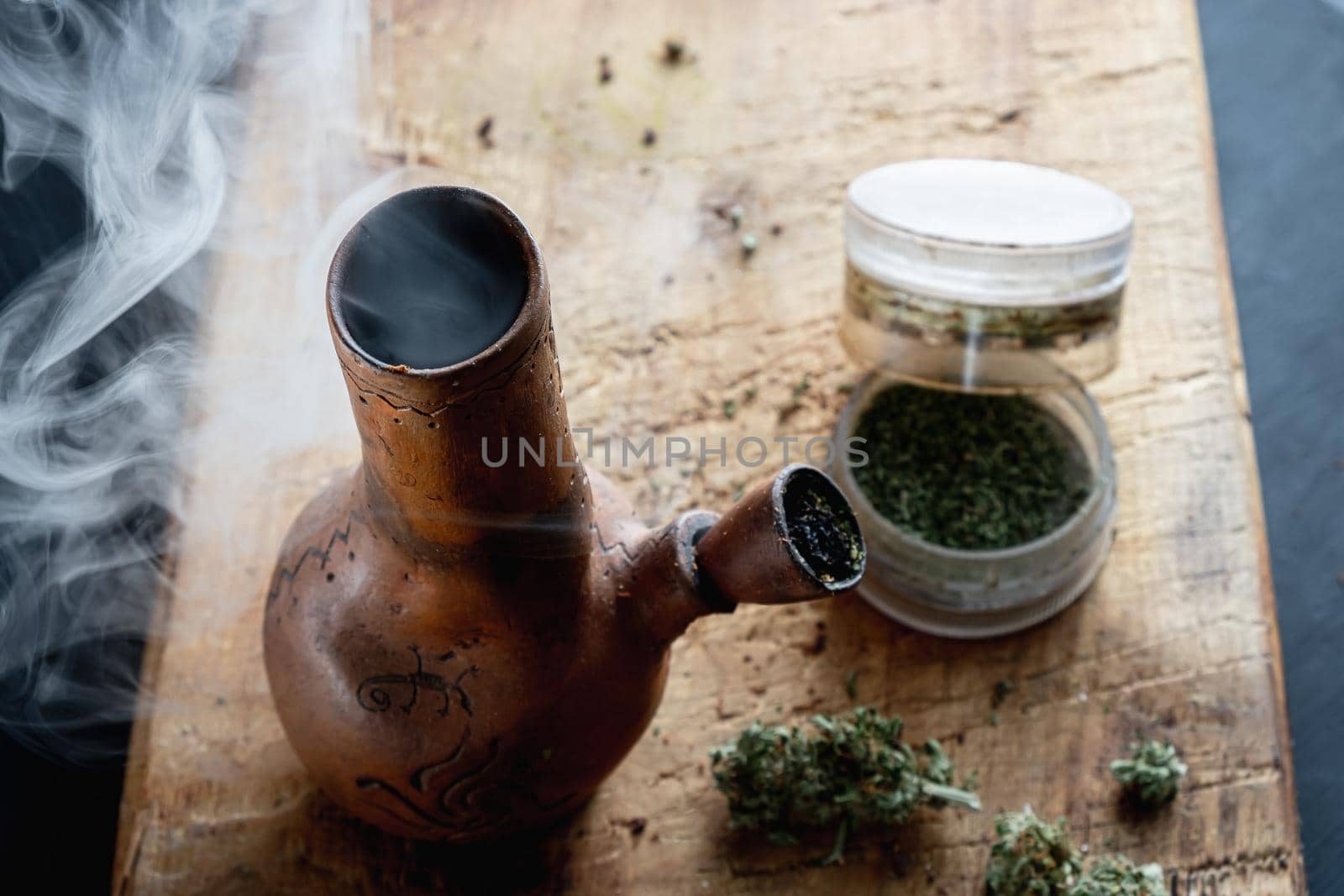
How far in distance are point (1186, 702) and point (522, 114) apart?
99 cm

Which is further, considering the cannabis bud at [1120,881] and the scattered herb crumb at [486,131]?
the scattered herb crumb at [486,131]

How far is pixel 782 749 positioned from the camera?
3.50 feet

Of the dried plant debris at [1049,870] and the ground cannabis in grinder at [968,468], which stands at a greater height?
the ground cannabis in grinder at [968,468]

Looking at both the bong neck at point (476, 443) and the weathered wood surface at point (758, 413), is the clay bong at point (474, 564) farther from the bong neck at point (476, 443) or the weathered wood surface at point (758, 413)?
the weathered wood surface at point (758, 413)

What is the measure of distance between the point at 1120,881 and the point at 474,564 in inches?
24.3

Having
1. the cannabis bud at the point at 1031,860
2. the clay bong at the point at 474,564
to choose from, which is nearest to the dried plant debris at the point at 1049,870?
the cannabis bud at the point at 1031,860

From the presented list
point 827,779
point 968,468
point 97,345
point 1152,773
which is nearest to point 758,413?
point 968,468

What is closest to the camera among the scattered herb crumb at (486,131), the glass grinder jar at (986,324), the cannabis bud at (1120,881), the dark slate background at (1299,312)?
the cannabis bud at (1120,881)

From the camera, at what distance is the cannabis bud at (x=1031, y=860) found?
103 cm

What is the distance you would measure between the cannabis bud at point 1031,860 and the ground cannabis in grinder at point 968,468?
0.27 m

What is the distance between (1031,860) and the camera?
103 cm

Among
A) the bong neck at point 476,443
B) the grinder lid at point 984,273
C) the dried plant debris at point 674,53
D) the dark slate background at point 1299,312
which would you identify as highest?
the bong neck at point 476,443

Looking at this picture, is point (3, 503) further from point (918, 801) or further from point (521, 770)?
point (918, 801)

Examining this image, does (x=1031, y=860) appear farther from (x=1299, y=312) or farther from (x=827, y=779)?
(x=1299, y=312)
